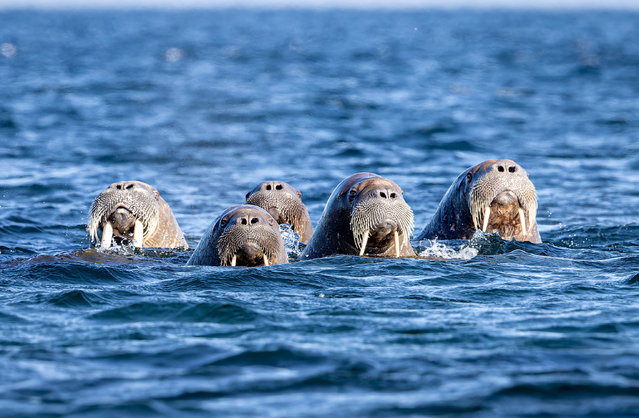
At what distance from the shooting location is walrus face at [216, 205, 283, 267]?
30.8ft

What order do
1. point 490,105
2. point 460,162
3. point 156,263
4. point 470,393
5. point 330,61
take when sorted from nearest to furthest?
point 470,393 → point 156,263 → point 460,162 → point 490,105 → point 330,61

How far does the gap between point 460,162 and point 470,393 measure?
1531cm

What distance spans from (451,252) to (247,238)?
2.61m

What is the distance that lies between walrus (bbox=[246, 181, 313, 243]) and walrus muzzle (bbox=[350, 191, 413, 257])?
221 centimetres

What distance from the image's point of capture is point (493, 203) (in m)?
11.3

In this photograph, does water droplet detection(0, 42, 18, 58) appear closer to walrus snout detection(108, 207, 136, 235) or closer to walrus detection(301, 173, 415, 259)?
walrus snout detection(108, 207, 136, 235)

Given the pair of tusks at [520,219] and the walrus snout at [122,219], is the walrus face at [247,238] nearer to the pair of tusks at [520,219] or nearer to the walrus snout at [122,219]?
the walrus snout at [122,219]

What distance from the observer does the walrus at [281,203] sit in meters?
12.1

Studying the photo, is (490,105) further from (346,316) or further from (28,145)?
(346,316)

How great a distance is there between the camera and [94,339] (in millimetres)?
7570

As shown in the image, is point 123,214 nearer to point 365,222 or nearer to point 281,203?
point 281,203

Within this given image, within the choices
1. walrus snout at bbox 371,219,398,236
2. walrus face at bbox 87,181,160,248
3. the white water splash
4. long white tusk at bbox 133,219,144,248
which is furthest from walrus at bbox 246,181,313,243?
walrus snout at bbox 371,219,398,236

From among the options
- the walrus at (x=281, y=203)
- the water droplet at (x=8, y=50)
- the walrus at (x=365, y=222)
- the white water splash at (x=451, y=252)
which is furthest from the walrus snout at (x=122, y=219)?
the water droplet at (x=8, y=50)

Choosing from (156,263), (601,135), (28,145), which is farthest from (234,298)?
(601,135)
